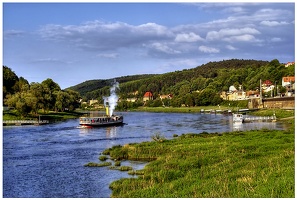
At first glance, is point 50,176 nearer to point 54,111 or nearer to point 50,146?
point 50,146

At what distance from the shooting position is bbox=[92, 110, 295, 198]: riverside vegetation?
677 inches

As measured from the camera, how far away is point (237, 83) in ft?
638

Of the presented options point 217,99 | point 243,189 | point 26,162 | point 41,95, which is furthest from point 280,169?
point 217,99

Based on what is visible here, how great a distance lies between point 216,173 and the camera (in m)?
21.6

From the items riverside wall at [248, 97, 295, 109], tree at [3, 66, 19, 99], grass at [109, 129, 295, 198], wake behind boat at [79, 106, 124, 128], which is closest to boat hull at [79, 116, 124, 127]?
wake behind boat at [79, 106, 124, 128]

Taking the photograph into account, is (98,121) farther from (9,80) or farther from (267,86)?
(267,86)

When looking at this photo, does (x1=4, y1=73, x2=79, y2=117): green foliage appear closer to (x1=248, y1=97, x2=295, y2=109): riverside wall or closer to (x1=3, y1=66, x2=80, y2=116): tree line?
(x1=3, y1=66, x2=80, y2=116): tree line

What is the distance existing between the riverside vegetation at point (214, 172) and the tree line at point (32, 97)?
54233mm

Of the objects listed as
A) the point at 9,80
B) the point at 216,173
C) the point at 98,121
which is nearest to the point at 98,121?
the point at 98,121

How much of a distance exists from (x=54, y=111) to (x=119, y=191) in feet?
308

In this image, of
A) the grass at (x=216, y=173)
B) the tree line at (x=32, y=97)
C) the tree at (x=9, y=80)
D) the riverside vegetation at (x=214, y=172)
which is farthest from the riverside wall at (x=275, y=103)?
the grass at (x=216, y=173)

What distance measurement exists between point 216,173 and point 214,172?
0.49ft

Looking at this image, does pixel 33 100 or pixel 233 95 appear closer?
pixel 33 100

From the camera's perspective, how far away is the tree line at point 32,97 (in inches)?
3292
